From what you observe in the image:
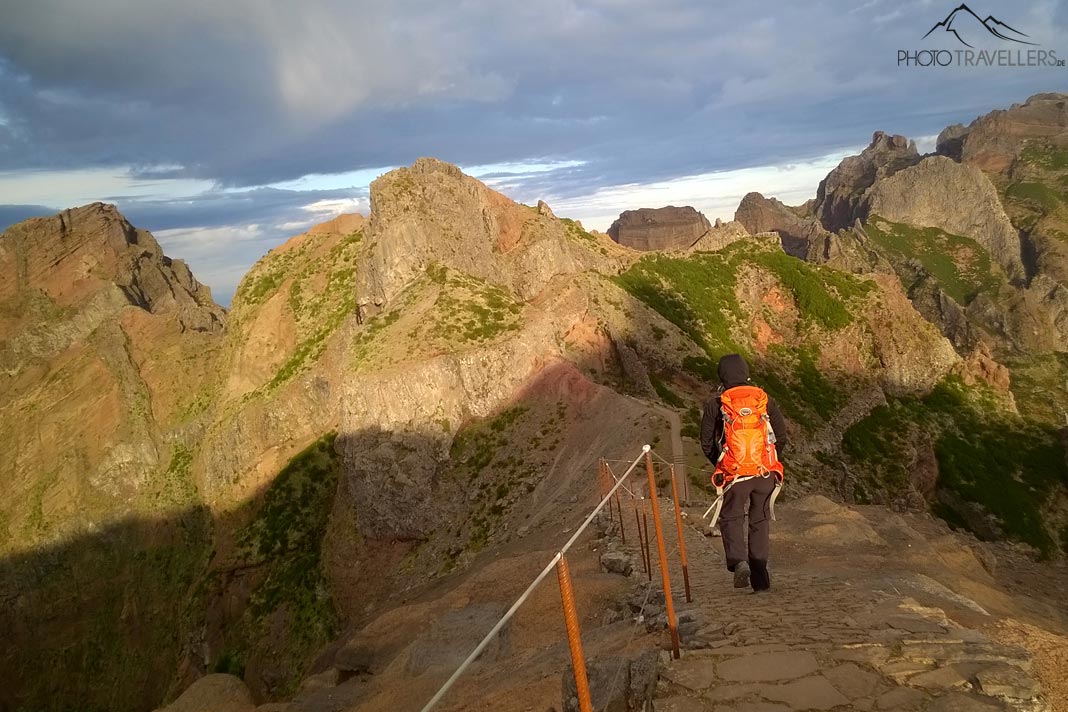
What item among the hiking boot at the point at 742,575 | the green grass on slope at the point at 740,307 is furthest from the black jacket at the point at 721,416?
the green grass on slope at the point at 740,307

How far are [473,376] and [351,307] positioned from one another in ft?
55.0

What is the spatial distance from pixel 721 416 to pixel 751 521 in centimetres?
152

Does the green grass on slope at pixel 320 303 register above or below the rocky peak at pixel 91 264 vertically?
below

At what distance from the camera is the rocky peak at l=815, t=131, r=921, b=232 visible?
505ft

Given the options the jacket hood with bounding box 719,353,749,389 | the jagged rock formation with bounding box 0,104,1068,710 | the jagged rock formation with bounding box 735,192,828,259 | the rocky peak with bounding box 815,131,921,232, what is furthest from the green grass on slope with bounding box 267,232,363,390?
the rocky peak with bounding box 815,131,921,232

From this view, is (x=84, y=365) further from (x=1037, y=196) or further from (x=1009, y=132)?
(x=1009, y=132)

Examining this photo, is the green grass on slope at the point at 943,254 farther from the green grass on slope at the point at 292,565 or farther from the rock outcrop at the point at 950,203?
the green grass on slope at the point at 292,565

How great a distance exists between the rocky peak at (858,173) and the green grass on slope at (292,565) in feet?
478

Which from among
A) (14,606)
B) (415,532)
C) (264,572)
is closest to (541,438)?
(415,532)

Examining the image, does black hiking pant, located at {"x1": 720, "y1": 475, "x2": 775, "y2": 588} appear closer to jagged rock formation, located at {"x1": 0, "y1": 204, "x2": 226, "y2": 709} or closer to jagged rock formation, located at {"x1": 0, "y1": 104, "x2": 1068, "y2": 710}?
jagged rock formation, located at {"x1": 0, "y1": 104, "x2": 1068, "y2": 710}

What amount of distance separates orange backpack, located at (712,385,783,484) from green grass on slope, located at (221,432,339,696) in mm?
33295

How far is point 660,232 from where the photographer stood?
364 feet

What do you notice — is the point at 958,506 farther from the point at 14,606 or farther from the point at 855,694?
the point at 14,606

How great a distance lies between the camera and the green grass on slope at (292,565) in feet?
120
